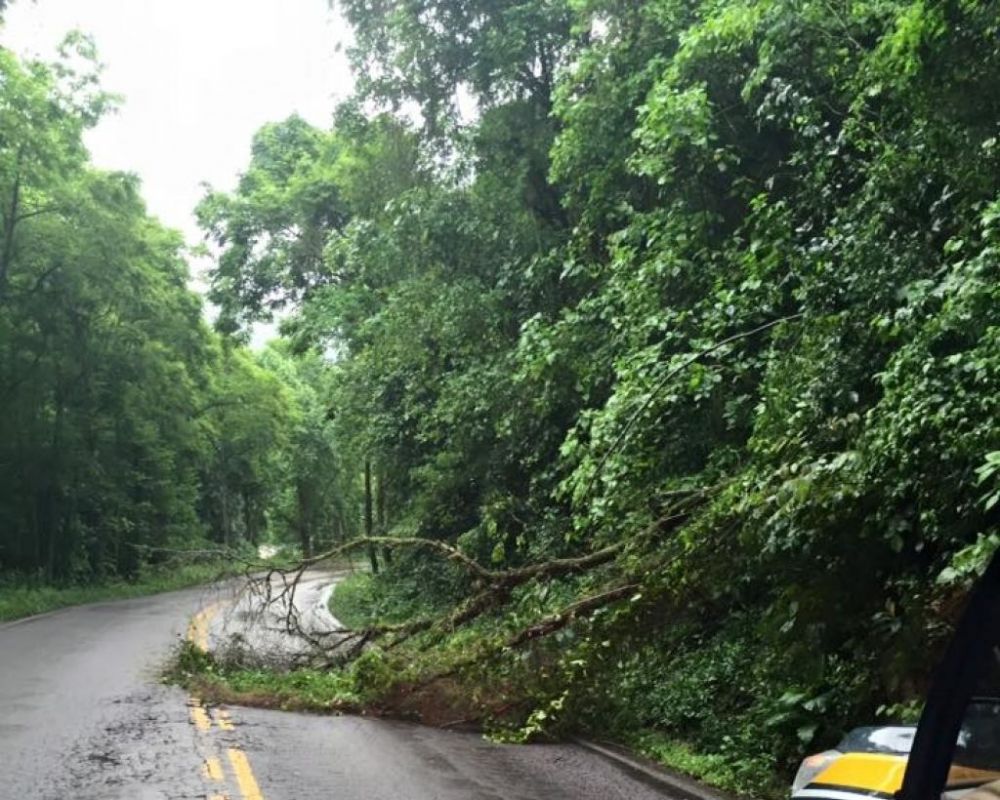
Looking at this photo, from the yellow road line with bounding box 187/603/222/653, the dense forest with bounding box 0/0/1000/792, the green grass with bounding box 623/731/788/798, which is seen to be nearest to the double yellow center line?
the dense forest with bounding box 0/0/1000/792

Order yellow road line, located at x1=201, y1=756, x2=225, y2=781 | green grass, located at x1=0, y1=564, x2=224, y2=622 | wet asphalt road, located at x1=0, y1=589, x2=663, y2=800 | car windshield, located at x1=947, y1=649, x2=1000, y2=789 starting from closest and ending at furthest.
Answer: car windshield, located at x1=947, y1=649, x2=1000, y2=789 < wet asphalt road, located at x1=0, y1=589, x2=663, y2=800 < yellow road line, located at x1=201, y1=756, x2=225, y2=781 < green grass, located at x1=0, y1=564, x2=224, y2=622

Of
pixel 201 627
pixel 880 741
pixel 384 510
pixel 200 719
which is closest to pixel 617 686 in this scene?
pixel 200 719

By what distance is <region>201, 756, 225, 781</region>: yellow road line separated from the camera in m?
7.34

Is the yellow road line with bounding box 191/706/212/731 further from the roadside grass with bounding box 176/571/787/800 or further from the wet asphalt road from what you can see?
the roadside grass with bounding box 176/571/787/800

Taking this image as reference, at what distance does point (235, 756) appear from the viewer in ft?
26.6

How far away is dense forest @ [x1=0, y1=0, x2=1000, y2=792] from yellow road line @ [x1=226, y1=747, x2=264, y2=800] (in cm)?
253

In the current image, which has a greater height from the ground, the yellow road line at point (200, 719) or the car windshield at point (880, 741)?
the car windshield at point (880, 741)

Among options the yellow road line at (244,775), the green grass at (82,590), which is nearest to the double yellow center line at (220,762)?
the yellow road line at (244,775)

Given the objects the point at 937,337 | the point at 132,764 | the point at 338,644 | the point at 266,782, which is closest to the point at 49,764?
the point at 132,764

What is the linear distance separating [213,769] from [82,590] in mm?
26198

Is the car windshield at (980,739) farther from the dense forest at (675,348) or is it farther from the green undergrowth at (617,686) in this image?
the green undergrowth at (617,686)

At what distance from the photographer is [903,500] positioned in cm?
656

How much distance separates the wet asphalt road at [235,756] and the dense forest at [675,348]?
33.4 inches

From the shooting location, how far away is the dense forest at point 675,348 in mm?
6766
